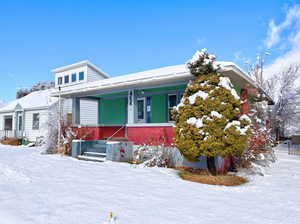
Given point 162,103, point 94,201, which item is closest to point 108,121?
point 162,103

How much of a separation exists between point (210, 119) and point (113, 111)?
888 cm

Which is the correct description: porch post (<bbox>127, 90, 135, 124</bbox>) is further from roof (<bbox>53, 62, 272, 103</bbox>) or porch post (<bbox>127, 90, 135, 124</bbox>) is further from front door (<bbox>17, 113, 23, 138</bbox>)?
front door (<bbox>17, 113, 23, 138</bbox>)

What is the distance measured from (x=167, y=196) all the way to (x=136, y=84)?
5917 mm

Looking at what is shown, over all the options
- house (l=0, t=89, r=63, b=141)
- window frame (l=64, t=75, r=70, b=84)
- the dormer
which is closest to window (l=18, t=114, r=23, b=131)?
house (l=0, t=89, r=63, b=141)

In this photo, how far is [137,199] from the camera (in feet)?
14.0

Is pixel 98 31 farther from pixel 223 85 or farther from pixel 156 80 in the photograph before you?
pixel 223 85

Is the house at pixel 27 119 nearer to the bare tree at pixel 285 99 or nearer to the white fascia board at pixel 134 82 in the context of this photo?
the white fascia board at pixel 134 82

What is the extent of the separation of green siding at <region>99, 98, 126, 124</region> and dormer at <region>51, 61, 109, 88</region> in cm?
601

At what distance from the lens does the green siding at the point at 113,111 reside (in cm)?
1341

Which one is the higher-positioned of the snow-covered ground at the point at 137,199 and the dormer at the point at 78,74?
the dormer at the point at 78,74

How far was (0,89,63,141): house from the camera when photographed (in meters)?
18.2

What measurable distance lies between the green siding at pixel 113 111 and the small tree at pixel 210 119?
717 centimetres

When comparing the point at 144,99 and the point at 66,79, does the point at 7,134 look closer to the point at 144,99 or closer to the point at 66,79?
the point at 66,79

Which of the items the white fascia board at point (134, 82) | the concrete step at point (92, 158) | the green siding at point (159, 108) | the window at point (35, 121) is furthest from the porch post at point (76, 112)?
the window at point (35, 121)
